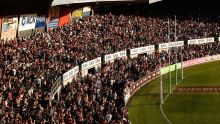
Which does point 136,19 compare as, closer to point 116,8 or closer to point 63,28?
point 116,8

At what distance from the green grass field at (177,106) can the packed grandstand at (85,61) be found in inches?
80.4

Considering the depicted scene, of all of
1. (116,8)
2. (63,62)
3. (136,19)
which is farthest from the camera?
(116,8)

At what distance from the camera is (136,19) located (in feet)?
258

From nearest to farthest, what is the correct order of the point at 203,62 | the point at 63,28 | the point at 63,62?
the point at 63,62, the point at 63,28, the point at 203,62

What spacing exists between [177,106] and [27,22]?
22.0m

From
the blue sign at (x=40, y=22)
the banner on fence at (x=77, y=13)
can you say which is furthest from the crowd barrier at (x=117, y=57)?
the banner on fence at (x=77, y=13)

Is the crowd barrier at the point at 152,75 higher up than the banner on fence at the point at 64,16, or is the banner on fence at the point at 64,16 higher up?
the banner on fence at the point at 64,16

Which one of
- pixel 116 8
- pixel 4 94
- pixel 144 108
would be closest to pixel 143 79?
pixel 144 108

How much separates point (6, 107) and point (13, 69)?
8.17m

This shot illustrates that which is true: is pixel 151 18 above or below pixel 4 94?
above

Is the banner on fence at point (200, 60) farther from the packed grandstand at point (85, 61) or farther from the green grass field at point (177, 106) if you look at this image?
the green grass field at point (177, 106)

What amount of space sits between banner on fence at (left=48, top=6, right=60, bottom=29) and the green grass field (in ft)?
53.3

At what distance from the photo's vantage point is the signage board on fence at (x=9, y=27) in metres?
53.0

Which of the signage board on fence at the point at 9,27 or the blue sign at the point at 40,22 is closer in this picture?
the signage board on fence at the point at 9,27
